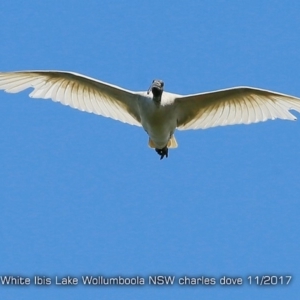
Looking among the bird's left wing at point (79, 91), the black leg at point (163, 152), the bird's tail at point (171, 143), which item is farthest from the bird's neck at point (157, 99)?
the black leg at point (163, 152)

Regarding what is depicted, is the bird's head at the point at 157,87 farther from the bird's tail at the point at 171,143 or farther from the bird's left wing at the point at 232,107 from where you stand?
the bird's tail at the point at 171,143

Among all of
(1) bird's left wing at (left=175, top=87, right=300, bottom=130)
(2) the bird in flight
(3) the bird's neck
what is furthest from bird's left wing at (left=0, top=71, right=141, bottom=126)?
(1) bird's left wing at (left=175, top=87, right=300, bottom=130)

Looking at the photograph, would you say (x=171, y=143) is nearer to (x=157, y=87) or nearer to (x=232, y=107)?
(x=232, y=107)

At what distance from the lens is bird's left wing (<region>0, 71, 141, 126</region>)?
19016mm

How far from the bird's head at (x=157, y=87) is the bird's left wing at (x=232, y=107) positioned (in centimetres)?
51

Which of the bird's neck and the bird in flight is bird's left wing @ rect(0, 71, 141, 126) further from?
the bird's neck

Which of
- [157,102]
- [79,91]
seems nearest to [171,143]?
[157,102]

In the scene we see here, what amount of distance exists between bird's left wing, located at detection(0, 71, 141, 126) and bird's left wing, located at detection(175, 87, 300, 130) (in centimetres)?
96

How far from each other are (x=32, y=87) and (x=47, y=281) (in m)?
3.69

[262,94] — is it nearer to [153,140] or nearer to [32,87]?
[153,140]

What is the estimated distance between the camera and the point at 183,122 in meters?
19.7

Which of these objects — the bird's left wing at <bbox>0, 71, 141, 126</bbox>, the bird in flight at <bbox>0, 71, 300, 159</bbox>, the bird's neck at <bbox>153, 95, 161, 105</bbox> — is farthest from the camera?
the bird's left wing at <bbox>0, 71, 141, 126</bbox>

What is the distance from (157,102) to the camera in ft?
61.3

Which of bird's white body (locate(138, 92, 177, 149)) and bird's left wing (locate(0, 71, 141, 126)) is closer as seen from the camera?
bird's white body (locate(138, 92, 177, 149))
